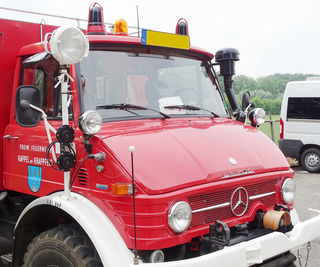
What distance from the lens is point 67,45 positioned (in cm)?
313

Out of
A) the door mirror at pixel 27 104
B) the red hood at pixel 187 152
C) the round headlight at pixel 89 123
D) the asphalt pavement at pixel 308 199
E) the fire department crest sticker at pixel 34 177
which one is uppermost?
the door mirror at pixel 27 104

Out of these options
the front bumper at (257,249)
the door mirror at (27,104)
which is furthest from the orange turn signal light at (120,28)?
the front bumper at (257,249)

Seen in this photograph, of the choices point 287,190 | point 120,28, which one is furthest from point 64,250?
point 120,28

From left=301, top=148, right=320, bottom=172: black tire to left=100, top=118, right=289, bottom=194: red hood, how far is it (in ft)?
30.1

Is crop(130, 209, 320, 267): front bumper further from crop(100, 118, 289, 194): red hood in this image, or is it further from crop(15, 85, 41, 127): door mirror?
crop(15, 85, 41, 127): door mirror

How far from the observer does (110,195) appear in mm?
2992

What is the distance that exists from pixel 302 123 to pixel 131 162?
10.7m

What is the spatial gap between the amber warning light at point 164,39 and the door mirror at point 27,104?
121 cm

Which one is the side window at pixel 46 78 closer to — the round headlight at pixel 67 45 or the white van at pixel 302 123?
the round headlight at pixel 67 45

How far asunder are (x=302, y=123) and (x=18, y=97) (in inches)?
423

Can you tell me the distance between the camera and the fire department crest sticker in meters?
3.79

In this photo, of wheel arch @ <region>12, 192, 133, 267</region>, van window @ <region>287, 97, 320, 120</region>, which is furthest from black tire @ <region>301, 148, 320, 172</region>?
wheel arch @ <region>12, 192, 133, 267</region>

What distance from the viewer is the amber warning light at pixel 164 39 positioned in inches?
154

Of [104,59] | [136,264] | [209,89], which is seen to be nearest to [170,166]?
[136,264]
